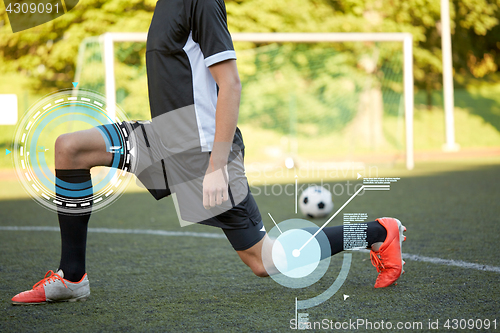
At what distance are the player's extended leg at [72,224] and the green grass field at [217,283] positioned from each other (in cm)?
6

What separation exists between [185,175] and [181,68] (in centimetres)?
44

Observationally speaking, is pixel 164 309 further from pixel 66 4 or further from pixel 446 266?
pixel 66 4

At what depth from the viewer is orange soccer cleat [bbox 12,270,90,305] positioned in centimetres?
229

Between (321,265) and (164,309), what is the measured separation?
109 cm

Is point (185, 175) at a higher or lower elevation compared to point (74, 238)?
higher

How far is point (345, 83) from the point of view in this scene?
14625mm

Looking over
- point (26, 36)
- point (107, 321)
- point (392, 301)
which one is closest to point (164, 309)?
point (107, 321)

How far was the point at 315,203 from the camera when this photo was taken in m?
4.81

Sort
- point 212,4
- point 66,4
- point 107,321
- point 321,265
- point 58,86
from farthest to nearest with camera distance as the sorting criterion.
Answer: point 58,86 < point 66,4 < point 321,265 < point 107,321 < point 212,4

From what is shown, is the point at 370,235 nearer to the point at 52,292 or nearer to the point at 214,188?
the point at 214,188

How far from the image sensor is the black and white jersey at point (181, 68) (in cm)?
200

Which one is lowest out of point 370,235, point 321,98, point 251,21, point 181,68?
point 370,235

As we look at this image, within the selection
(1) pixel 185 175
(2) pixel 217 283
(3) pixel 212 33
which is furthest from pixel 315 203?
(3) pixel 212 33

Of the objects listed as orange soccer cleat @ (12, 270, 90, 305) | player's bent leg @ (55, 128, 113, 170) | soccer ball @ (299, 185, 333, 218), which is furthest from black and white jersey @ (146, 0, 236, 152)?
soccer ball @ (299, 185, 333, 218)
